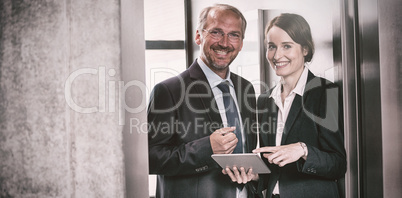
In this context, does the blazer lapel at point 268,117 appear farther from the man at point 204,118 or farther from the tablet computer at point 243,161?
the tablet computer at point 243,161

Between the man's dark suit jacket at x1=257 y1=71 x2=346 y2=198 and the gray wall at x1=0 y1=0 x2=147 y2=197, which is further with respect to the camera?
the man's dark suit jacket at x1=257 y1=71 x2=346 y2=198

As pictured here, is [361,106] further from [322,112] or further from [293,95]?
[293,95]

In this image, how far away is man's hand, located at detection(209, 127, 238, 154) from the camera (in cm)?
187

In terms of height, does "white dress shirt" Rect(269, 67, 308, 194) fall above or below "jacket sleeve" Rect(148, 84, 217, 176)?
above

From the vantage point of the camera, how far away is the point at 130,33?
5.87ft

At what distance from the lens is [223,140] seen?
188 centimetres

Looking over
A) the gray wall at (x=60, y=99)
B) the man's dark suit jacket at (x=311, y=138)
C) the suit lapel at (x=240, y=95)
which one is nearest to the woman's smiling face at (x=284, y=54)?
the man's dark suit jacket at (x=311, y=138)

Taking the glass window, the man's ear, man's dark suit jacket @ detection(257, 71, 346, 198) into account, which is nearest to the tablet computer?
man's dark suit jacket @ detection(257, 71, 346, 198)

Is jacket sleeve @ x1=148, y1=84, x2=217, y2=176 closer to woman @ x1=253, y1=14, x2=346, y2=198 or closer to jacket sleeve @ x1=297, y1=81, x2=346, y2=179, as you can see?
woman @ x1=253, y1=14, x2=346, y2=198

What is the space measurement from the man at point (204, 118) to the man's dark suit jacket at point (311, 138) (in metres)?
0.12

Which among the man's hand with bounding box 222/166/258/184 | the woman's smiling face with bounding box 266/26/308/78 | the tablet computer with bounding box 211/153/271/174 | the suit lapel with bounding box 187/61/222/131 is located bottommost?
the man's hand with bounding box 222/166/258/184

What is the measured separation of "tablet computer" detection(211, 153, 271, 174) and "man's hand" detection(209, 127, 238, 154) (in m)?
0.06

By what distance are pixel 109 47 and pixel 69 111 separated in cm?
39

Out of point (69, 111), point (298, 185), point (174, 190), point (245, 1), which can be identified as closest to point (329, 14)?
point (245, 1)
